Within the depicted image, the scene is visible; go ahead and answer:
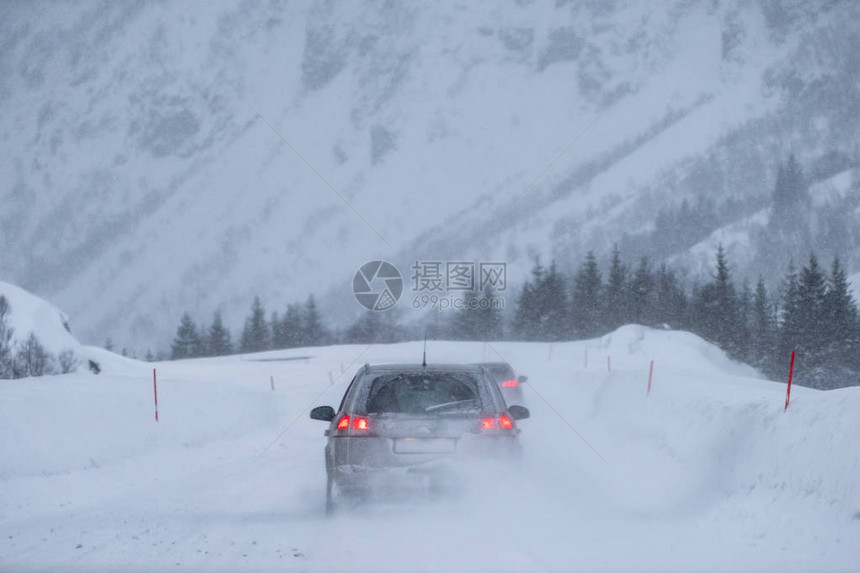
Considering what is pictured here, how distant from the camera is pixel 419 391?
7613 mm

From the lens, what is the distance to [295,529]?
6.93 metres

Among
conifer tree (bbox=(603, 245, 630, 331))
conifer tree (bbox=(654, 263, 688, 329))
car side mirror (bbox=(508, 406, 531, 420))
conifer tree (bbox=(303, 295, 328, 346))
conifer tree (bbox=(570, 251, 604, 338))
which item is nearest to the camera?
car side mirror (bbox=(508, 406, 531, 420))

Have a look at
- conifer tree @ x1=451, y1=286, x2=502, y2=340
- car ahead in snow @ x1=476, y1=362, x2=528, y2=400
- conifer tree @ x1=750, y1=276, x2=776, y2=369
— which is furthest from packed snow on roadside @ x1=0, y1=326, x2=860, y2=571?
conifer tree @ x1=451, y1=286, x2=502, y2=340

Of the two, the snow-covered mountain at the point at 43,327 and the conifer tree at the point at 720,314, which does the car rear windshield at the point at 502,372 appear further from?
the conifer tree at the point at 720,314

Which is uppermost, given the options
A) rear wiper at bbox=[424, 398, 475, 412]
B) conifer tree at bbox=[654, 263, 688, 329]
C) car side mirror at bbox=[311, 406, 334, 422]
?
conifer tree at bbox=[654, 263, 688, 329]

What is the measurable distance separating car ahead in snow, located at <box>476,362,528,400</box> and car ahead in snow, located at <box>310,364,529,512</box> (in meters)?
8.54

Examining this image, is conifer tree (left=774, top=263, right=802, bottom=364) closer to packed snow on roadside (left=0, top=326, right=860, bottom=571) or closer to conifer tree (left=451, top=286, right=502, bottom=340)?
conifer tree (left=451, top=286, right=502, bottom=340)

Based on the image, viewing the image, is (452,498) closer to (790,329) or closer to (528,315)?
(790,329)

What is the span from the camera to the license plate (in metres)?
6.70

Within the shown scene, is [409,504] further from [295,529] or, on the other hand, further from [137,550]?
[137,550]

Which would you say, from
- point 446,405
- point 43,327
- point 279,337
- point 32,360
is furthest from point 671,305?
point 446,405

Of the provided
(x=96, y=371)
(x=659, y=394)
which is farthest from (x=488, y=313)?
(x=659, y=394)

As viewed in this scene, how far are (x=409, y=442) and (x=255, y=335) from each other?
82269 mm

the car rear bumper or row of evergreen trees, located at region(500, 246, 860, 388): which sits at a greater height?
row of evergreen trees, located at region(500, 246, 860, 388)
